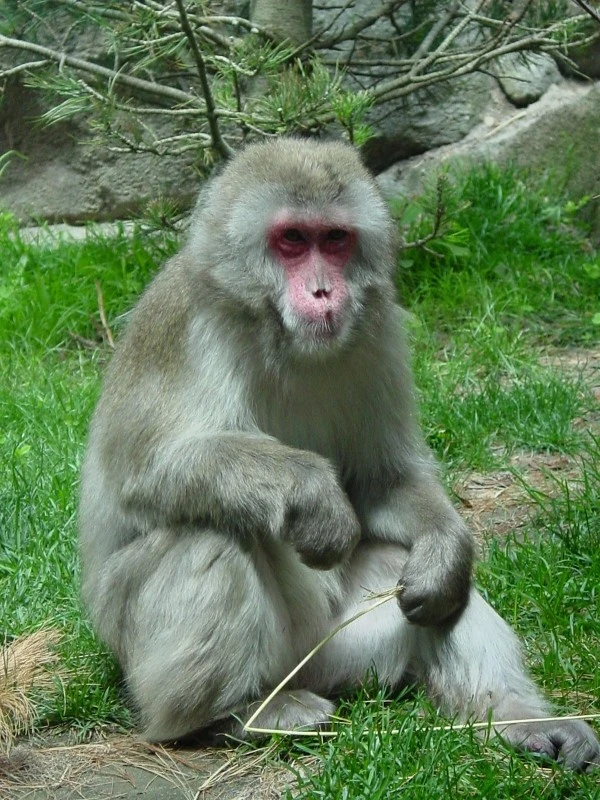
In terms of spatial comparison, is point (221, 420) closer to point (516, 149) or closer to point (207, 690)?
point (207, 690)

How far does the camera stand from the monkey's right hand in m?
4.23

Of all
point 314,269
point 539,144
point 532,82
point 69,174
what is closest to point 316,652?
point 314,269

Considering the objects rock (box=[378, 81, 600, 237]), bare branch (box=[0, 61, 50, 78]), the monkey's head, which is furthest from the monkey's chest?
rock (box=[378, 81, 600, 237])

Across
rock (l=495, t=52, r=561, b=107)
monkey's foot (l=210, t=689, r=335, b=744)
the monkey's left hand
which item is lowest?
monkey's foot (l=210, t=689, r=335, b=744)

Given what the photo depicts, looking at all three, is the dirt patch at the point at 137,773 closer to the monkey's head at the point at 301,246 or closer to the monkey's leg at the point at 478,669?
the monkey's leg at the point at 478,669

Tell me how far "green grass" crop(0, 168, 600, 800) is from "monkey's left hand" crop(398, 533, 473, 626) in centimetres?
34

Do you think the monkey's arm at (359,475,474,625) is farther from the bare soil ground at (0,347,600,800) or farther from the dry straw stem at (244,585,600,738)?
the bare soil ground at (0,347,600,800)

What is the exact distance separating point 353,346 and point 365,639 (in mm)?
1134

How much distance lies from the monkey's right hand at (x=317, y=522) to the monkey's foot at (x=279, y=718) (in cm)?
51

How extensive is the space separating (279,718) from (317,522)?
70cm

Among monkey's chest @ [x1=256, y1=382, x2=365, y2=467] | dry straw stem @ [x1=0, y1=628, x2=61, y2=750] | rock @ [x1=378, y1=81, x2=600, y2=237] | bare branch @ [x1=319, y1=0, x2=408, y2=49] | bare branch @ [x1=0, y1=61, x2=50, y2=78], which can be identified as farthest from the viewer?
rock @ [x1=378, y1=81, x2=600, y2=237]

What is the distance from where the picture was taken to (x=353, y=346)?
14.5 ft

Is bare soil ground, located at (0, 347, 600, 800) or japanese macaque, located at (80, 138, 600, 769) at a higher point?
japanese macaque, located at (80, 138, 600, 769)

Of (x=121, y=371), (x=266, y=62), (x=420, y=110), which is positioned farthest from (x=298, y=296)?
(x=420, y=110)
